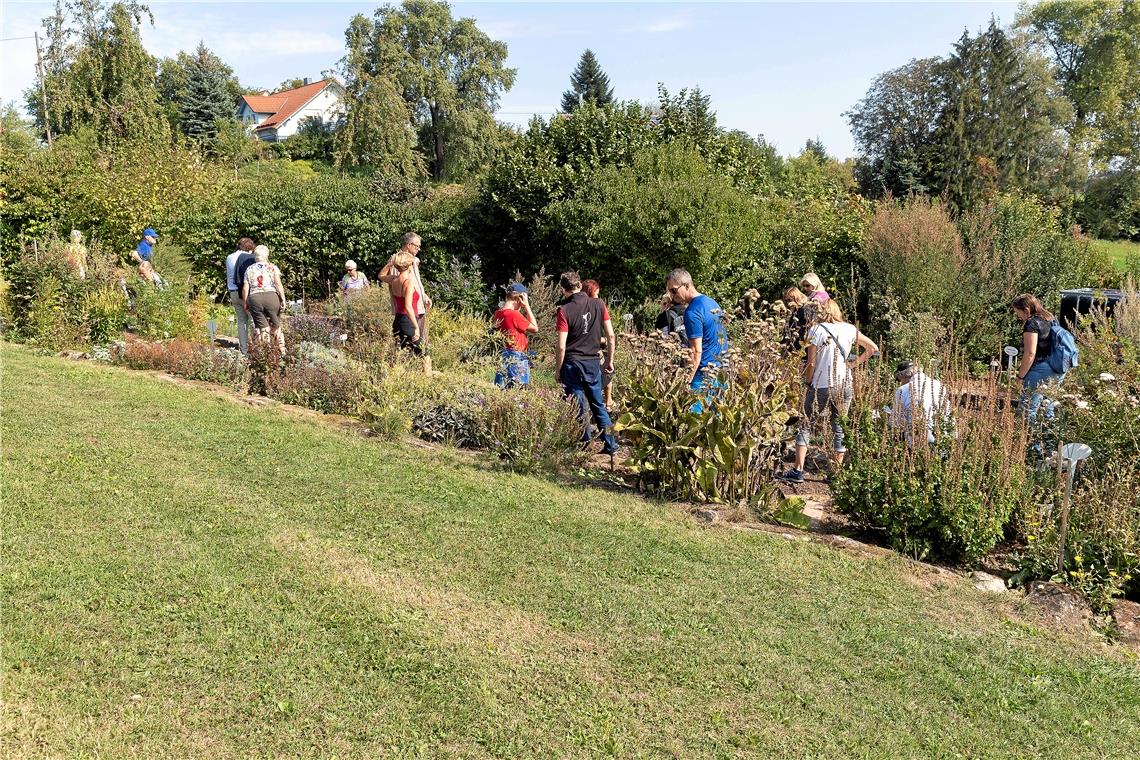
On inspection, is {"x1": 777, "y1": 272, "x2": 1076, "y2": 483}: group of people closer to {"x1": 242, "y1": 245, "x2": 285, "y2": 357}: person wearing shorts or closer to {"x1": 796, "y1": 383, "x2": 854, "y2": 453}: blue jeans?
{"x1": 796, "y1": 383, "x2": 854, "y2": 453}: blue jeans

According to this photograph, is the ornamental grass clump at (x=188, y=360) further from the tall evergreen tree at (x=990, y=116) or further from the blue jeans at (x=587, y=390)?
the tall evergreen tree at (x=990, y=116)

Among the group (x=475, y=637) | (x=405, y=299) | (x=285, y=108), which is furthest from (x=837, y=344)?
(x=285, y=108)

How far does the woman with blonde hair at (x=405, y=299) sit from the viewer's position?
8.88 metres

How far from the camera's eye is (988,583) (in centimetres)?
506

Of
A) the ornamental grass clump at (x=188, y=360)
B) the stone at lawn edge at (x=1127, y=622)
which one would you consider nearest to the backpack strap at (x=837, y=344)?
the stone at lawn edge at (x=1127, y=622)

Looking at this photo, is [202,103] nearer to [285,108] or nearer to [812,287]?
Answer: [285,108]

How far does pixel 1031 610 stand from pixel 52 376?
8.94 metres

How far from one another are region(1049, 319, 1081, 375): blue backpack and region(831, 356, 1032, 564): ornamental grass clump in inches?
82.9

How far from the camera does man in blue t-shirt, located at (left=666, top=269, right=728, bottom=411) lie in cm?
629

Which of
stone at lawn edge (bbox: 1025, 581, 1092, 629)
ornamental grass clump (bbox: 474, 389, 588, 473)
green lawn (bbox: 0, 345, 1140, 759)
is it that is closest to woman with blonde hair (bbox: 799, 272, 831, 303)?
ornamental grass clump (bbox: 474, 389, 588, 473)

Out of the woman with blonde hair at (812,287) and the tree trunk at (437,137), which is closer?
the woman with blonde hair at (812,287)

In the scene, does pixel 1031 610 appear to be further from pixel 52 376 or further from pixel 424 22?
pixel 424 22

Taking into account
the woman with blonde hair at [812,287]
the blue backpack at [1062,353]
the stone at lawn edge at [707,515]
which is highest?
the woman with blonde hair at [812,287]

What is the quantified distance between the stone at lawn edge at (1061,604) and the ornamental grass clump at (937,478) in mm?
424
